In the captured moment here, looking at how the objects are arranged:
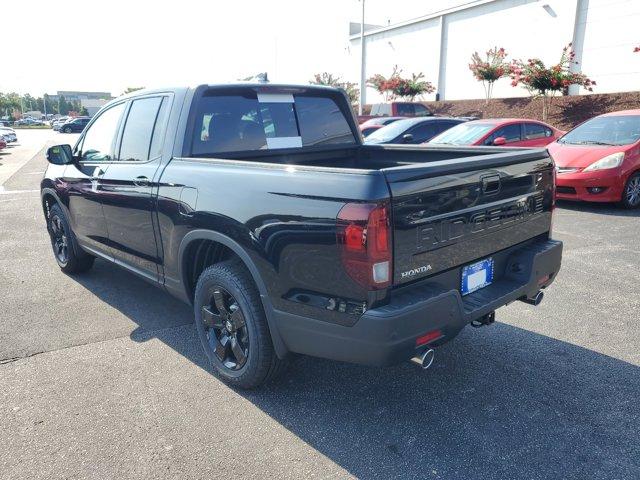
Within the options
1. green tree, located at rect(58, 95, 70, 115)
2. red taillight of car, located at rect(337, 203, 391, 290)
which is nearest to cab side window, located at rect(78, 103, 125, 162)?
red taillight of car, located at rect(337, 203, 391, 290)

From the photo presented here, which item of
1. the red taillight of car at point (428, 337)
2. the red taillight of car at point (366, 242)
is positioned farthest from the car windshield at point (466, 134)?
the red taillight of car at point (366, 242)

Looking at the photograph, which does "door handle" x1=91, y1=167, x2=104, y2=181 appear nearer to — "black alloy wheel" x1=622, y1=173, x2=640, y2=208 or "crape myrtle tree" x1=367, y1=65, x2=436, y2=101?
"black alloy wheel" x1=622, y1=173, x2=640, y2=208

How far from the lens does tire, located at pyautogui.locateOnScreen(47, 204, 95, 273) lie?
17.3 ft

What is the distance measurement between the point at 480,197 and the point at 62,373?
2946 millimetres

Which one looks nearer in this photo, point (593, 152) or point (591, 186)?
point (591, 186)

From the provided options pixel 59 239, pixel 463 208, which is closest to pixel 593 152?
pixel 463 208

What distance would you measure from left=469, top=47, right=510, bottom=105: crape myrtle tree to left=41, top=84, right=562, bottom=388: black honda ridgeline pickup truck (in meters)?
22.3

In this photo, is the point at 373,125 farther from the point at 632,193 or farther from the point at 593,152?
the point at 632,193

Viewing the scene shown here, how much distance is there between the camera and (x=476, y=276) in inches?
118

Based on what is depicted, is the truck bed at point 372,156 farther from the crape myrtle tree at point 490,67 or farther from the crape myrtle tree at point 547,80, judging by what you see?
the crape myrtle tree at point 490,67

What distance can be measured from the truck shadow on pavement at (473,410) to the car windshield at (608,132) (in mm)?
6405

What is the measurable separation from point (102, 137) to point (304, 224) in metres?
2.90

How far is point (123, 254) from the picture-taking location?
423cm

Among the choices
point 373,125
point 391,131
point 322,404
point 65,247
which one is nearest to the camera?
point 322,404
